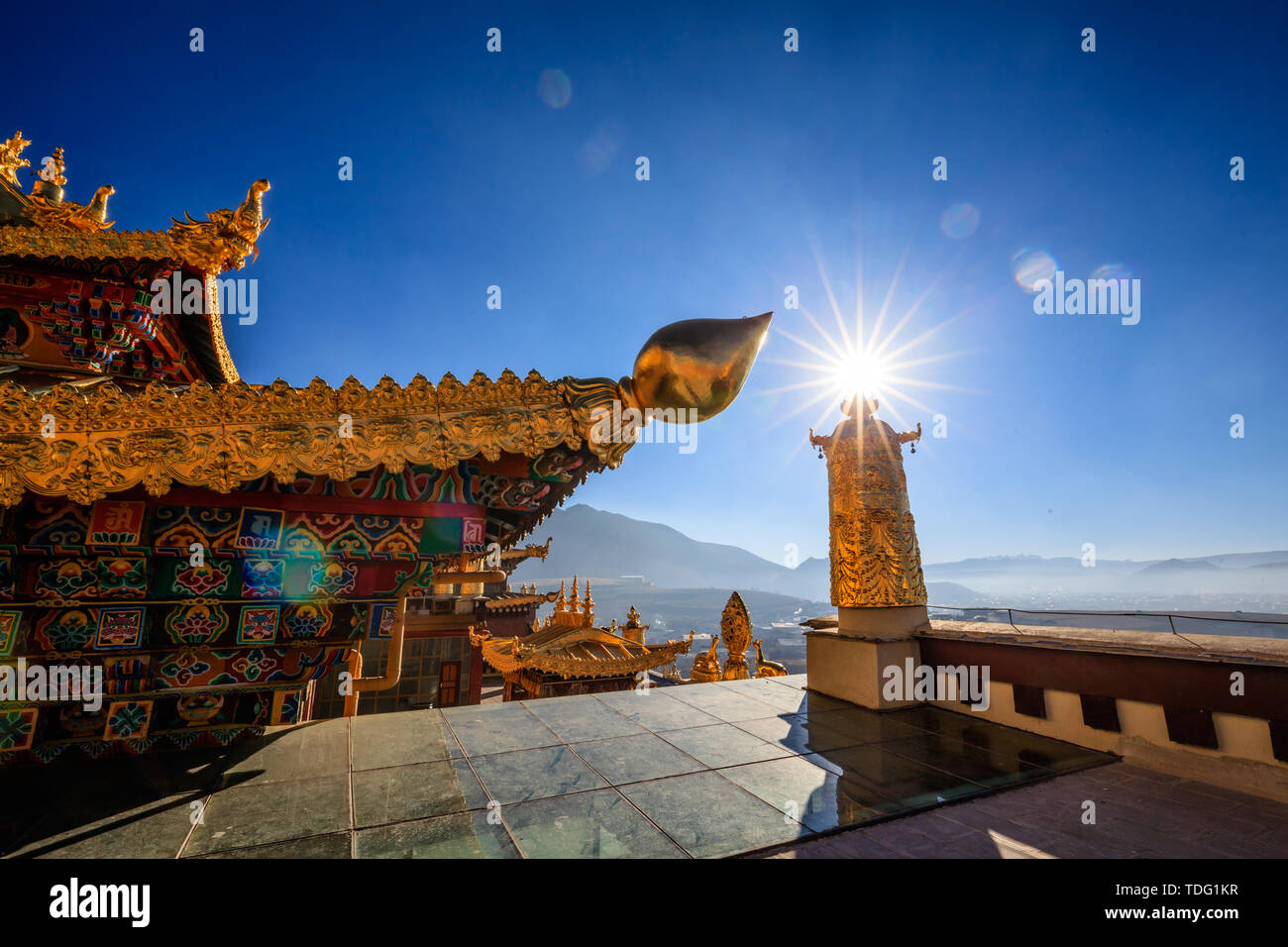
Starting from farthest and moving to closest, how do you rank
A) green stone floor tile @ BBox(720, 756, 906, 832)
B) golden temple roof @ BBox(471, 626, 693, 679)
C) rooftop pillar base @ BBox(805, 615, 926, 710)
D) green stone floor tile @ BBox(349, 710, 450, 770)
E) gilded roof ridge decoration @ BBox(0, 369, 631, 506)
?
1. golden temple roof @ BBox(471, 626, 693, 679)
2. rooftop pillar base @ BBox(805, 615, 926, 710)
3. green stone floor tile @ BBox(349, 710, 450, 770)
4. green stone floor tile @ BBox(720, 756, 906, 832)
5. gilded roof ridge decoration @ BBox(0, 369, 631, 506)

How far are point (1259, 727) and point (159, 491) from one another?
7.21m

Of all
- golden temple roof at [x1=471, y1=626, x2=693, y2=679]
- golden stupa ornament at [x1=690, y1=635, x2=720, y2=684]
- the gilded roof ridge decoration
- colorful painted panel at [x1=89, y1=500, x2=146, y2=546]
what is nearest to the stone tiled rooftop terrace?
colorful painted panel at [x1=89, y1=500, x2=146, y2=546]

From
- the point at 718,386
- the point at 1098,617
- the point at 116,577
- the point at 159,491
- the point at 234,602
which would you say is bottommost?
the point at 1098,617

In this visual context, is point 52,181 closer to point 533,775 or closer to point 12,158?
point 12,158

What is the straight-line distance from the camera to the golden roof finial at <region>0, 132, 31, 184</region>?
3.99m

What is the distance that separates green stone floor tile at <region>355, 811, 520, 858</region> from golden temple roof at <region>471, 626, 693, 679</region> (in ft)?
32.3

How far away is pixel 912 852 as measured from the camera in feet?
9.36

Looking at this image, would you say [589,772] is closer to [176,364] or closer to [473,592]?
[176,364]

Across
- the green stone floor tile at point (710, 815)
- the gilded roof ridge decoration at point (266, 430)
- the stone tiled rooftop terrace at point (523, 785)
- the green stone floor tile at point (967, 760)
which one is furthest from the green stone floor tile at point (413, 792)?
the green stone floor tile at point (967, 760)

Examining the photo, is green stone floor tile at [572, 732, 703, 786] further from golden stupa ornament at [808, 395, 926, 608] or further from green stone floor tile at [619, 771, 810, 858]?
golden stupa ornament at [808, 395, 926, 608]

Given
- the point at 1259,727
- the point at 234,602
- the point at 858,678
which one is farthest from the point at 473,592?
the point at 1259,727

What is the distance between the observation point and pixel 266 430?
8.19 ft

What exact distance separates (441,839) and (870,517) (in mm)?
5812

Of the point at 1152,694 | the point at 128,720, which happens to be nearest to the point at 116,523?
the point at 128,720
